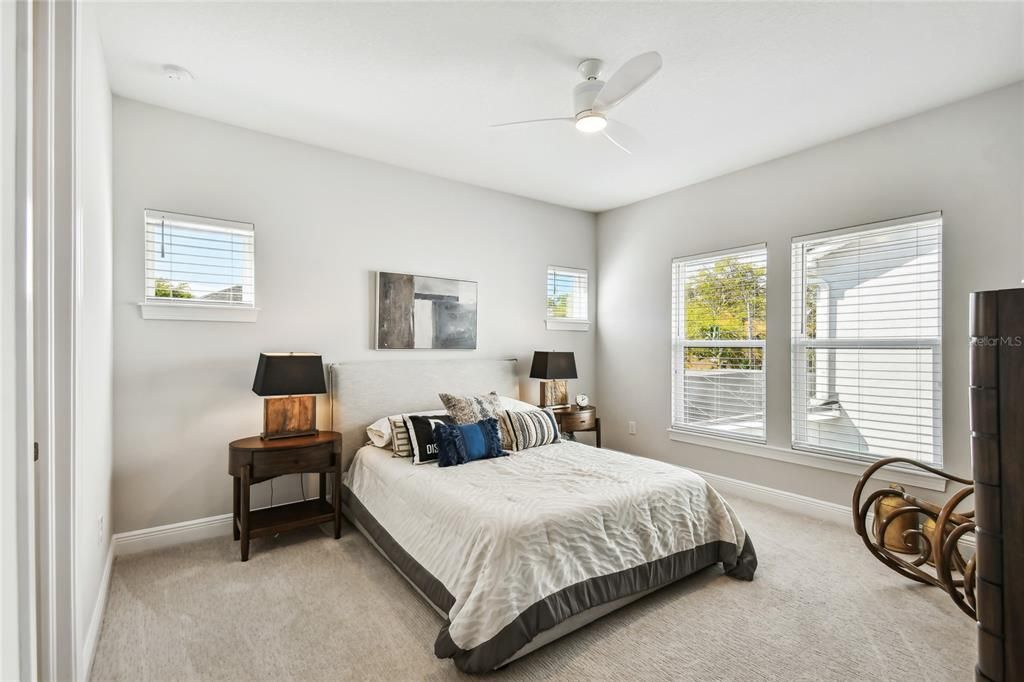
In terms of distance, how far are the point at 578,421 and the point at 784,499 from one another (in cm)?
173

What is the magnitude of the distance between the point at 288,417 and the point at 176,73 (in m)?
2.06

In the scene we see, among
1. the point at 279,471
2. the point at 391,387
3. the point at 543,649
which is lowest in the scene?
the point at 543,649

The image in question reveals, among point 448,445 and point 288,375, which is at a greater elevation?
point 288,375

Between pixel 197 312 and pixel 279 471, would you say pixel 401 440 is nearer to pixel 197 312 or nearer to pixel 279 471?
pixel 279 471

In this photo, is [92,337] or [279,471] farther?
[279,471]

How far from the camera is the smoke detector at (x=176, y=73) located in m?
2.56

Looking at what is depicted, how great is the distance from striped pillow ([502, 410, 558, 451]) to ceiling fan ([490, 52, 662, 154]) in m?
1.96

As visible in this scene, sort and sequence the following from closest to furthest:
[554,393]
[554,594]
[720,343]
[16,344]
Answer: [16,344], [554,594], [720,343], [554,393]

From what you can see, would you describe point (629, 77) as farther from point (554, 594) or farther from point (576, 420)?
point (576, 420)

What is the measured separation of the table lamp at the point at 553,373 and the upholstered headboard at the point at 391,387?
424mm

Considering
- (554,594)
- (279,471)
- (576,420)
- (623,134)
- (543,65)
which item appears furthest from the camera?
(576,420)

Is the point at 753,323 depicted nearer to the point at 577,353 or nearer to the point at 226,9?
the point at 577,353

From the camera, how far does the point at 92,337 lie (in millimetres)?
2109

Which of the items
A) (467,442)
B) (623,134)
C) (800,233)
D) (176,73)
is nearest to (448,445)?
(467,442)
